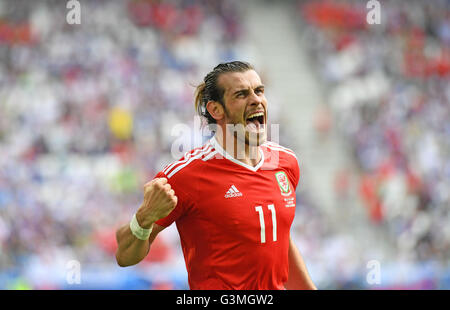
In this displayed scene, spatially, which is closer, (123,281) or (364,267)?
(123,281)

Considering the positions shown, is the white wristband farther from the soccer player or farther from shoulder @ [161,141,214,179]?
shoulder @ [161,141,214,179]

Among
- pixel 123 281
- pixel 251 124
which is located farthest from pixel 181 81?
pixel 251 124

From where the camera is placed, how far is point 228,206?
3.82m

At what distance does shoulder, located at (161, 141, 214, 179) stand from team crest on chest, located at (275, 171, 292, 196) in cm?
45

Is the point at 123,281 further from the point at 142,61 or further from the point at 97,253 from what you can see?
the point at 142,61

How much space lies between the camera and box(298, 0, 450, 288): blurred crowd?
1390 cm

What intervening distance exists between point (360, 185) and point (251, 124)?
1115cm

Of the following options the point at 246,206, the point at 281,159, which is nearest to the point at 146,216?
the point at 246,206

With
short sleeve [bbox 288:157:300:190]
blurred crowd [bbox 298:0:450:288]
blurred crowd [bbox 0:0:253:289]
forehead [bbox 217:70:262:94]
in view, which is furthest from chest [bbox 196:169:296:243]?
blurred crowd [bbox 298:0:450:288]

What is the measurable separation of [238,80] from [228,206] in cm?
77

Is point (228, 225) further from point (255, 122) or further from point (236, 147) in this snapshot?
point (255, 122)

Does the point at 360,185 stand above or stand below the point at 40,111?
below

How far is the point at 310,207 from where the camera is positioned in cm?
1384
